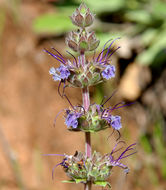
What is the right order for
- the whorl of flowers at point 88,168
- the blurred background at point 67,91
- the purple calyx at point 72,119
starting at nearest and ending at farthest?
the purple calyx at point 72,119
the whorl of flowers at point 88,168
the blurred background at point 67,91

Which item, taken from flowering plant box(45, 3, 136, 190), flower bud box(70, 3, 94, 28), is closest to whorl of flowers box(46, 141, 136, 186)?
flowering plant box(45, 3, 136, 190)

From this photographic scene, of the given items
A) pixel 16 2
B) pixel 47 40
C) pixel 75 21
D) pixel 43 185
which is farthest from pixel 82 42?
pixel 16 2

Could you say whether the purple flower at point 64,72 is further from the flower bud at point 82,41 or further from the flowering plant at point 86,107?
the flower bud at point 82,41

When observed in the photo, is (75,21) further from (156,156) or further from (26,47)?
(26,47)

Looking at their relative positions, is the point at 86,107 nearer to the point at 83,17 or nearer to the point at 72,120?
the point at 72,120

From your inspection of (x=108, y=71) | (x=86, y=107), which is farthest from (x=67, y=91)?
(x=108, y=71)

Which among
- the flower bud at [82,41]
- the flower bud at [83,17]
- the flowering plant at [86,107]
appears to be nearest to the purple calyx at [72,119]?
the flowering plant at [86,107]

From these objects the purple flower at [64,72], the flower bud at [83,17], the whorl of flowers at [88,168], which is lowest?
the whorl of flowers at [88,168]
